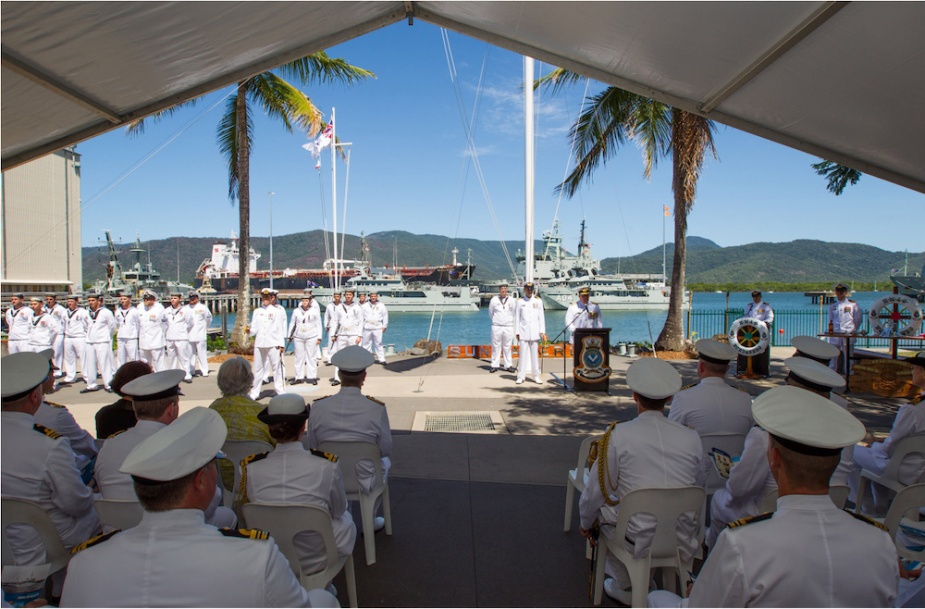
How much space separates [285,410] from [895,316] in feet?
34.9

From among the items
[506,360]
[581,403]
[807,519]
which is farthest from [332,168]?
[807,519]

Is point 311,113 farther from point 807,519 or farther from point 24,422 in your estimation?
point 807,519

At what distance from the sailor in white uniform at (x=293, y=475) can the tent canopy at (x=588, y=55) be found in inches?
106

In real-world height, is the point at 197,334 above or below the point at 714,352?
below

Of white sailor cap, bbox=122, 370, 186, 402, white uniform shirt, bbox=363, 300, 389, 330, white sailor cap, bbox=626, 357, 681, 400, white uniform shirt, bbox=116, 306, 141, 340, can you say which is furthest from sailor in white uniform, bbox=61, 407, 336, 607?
white uniform shirt, bbox=363, 300, 389, 330

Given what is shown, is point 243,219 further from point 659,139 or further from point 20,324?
point 659,139

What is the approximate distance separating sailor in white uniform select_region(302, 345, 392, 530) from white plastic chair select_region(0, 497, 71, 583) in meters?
1.42

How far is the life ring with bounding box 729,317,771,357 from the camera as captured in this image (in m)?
9.77

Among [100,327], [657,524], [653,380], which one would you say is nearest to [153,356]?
[100,327]

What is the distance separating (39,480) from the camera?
98.8 inches

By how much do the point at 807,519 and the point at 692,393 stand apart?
2.24 m

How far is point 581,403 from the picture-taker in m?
8.12

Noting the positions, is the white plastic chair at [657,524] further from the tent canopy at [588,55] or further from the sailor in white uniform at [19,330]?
the sailor in white uniform at [19,330]

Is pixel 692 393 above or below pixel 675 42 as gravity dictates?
below
